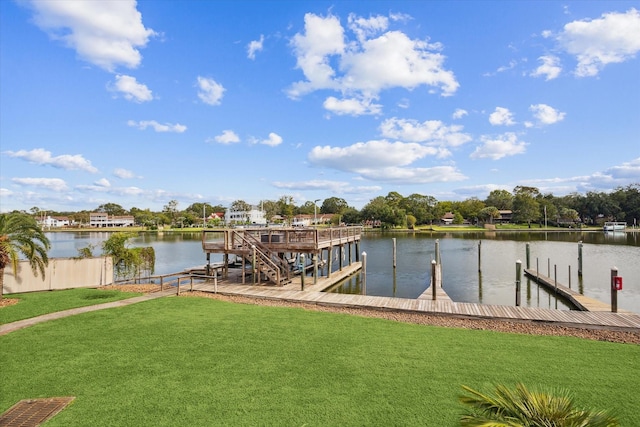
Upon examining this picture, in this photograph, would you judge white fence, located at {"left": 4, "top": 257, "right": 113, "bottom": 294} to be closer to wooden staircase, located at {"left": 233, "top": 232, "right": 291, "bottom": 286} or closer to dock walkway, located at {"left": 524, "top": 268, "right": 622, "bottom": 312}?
wooden staircase, located at {"left": 233, "top": 232, "right": 291, "bottom": 286}

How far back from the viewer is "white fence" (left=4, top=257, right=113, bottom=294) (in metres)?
14.8

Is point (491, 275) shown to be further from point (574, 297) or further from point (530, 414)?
point (530, 414)

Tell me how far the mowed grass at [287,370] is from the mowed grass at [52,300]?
2271 mm

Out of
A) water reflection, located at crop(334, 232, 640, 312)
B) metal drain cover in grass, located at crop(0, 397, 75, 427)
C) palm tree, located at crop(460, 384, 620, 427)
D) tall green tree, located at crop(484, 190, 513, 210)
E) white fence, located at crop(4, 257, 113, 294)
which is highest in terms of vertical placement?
tall green tree, located at crop(484, 190, 513, 210)

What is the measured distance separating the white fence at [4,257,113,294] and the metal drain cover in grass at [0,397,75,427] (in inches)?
475

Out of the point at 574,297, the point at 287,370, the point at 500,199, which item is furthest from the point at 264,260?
the point at 500,199

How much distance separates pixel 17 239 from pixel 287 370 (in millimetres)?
13163

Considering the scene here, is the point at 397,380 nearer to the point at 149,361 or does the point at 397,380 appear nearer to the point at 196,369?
the point at 196,369

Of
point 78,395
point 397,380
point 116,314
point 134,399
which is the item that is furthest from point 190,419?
point 116,314

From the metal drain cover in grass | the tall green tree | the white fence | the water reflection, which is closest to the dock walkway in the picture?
the water reflection

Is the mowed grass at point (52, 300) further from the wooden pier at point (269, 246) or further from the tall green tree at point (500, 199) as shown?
the tall green tree at point (500, 199)

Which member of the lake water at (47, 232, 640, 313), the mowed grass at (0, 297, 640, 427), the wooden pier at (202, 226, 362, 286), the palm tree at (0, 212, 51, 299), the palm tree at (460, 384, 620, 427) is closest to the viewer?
the palm tree at (460, 384, 620, 427)

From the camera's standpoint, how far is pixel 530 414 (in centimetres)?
292

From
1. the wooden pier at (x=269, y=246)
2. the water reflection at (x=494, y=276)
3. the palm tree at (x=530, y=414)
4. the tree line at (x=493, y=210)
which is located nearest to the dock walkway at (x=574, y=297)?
the water reflection at (x=494, y=276)
